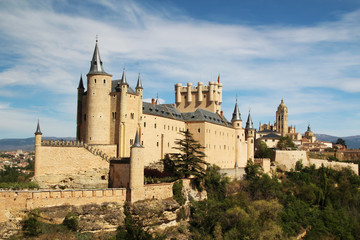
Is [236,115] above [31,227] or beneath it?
above

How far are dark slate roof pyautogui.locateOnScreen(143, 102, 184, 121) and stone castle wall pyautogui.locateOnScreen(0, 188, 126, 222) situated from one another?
1541cm

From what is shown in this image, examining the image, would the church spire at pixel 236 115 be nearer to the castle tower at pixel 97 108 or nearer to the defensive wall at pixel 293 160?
the defensive wall at pixel 293 160

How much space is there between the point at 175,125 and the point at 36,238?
2864cm

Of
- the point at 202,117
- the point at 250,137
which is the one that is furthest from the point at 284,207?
the point at 202,117

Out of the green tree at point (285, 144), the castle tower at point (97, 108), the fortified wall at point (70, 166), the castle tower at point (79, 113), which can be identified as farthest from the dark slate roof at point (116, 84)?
the green tree at point (285, 144)

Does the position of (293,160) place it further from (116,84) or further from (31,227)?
(31,227)

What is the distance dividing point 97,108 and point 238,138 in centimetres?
2791

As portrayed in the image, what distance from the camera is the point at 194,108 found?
6488 cm

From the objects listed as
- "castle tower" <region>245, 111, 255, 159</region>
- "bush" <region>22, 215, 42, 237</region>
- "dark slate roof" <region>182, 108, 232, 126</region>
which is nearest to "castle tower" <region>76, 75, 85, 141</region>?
"dark slate roof" <region>182, 108, 232, 126</region>

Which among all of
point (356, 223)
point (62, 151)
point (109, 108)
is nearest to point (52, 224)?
point (62, 151)

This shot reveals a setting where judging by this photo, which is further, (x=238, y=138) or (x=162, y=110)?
(x=238, y=138)

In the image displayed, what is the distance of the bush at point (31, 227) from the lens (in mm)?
30875

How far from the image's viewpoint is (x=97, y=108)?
151 feet

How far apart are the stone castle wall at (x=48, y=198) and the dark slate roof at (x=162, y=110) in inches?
607
